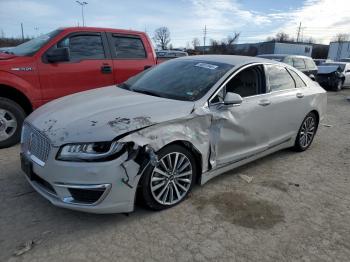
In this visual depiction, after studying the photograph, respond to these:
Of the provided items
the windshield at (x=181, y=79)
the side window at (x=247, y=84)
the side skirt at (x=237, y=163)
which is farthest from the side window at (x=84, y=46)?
the side skirt at (x=237, y=163)

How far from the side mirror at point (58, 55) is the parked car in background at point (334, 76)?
572 inches

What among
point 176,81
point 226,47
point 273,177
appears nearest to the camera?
point 176,81

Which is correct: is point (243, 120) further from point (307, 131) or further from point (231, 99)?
point (307, 131)

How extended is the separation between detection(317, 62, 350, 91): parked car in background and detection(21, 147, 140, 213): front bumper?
15.8 metres

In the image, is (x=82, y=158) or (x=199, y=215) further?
(x=199, y=215)

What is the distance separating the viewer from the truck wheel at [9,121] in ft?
16.4

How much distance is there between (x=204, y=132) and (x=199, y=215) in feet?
2.87

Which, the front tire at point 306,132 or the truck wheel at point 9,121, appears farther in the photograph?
the front tire at point 306,132

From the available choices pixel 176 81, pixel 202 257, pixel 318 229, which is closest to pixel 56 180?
pixel 202 257

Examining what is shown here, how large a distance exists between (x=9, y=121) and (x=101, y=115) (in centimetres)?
264

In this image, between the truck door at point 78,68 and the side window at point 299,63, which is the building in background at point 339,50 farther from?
the truck door at point 78,68

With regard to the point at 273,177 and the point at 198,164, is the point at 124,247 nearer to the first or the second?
the point at 198,164

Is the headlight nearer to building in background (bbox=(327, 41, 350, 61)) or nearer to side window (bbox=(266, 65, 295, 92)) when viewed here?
side window (bbox=(266, 65, 295, 92))

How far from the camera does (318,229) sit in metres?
3.21
